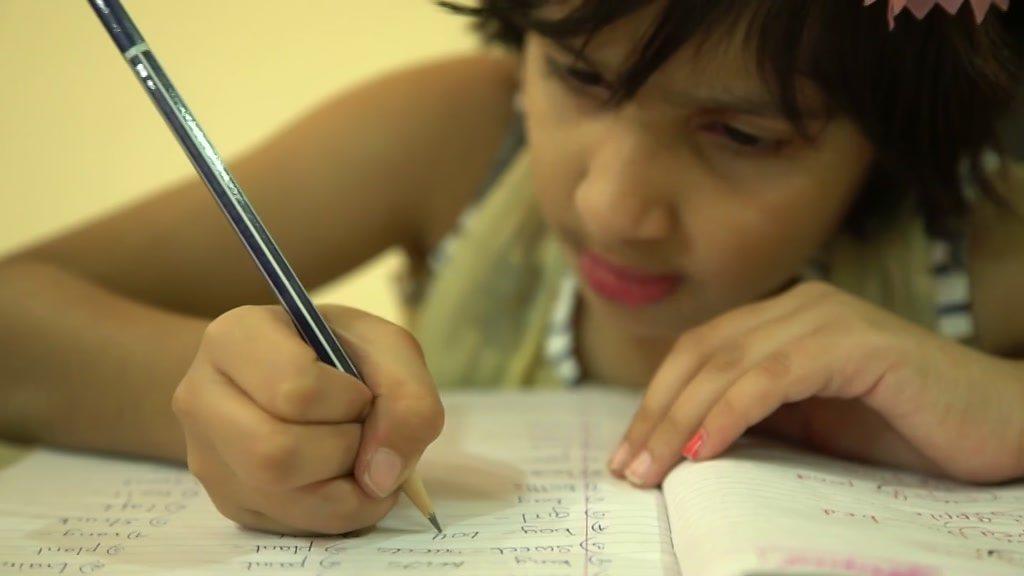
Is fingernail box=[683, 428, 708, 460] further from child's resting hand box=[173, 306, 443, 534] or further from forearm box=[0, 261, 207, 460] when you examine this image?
forearm box=[0, 261, 207, 460]

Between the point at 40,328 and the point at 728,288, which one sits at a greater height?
the point at 40,328

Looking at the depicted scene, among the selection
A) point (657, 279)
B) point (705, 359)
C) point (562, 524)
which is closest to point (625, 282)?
point (657, 279)

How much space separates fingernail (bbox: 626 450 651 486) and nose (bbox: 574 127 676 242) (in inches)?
5.1

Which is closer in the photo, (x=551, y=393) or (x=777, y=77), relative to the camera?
(x=777, y=77)

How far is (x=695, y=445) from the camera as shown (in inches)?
16.1

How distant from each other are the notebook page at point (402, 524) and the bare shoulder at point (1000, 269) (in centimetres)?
27

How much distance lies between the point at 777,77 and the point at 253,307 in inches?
10.5

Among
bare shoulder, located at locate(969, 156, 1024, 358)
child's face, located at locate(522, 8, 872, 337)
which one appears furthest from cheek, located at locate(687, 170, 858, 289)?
bare shoulder, located at locate(969, 156, 1024, 358)

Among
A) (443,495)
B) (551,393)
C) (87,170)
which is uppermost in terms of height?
(87,170)

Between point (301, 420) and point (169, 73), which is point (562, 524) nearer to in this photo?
point (301, 420)

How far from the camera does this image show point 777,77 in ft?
1.48

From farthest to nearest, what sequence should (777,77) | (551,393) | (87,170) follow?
(87,170), (551,393), (777,77)

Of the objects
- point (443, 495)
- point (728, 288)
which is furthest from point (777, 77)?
point (443, 495)

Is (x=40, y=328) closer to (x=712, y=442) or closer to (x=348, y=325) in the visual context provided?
(x=348, y=325)
